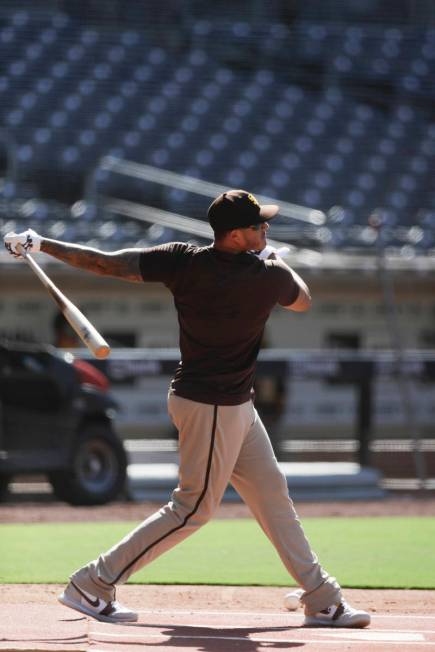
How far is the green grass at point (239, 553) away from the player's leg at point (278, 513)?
1612mm

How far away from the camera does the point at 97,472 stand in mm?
11125

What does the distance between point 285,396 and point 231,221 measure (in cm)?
871

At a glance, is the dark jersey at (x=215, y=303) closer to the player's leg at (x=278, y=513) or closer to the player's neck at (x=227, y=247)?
the player's neck at (x=227, y=247)

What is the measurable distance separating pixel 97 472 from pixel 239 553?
12.1 feet

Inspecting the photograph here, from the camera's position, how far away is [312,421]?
13.1 metres

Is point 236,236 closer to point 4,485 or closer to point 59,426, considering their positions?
point 59,426

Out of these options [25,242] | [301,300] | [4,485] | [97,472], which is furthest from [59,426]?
[301,300]

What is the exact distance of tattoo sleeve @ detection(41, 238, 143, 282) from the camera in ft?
14.8

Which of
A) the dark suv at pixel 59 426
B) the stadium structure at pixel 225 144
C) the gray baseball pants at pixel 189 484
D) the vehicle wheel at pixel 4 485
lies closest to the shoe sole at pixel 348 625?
the gray baseball pants at pixel 189 484

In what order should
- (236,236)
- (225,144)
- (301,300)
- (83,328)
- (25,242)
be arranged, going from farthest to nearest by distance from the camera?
(225,144), (25,242), (301,300), (236,236), (83,328)

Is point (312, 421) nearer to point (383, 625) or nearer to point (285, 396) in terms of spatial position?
point (285, 396)

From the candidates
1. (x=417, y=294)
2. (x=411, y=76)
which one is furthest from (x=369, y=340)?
(x=411, y=76)

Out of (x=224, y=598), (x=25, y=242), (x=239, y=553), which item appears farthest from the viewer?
(x=239, y=553)

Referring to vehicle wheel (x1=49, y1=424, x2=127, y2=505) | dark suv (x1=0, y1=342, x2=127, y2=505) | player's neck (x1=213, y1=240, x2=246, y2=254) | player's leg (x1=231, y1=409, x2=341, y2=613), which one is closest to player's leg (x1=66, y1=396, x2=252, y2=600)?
player's leg (x1=231, y1=409, x2=341, y2=613)
